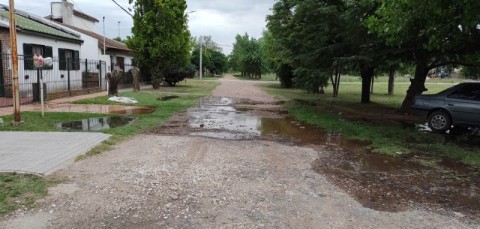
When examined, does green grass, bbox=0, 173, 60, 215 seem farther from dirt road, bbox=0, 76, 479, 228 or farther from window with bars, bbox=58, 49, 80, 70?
window with bars, bbox=58, 49, 80, 70

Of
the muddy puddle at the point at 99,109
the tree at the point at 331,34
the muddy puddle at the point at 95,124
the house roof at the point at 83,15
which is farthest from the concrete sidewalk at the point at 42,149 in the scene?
the house roof at the point at 83,15

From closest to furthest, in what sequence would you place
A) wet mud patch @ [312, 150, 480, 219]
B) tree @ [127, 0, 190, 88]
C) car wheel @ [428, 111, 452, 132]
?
1. wet mud patch @ [312, 150, 480, 219]
2. car wheel @ [428, 111, 452, 132]
3. tree @ [127, 0, 190, 88]

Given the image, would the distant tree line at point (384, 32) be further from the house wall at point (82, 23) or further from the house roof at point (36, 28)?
the house wall at point (82, 23)

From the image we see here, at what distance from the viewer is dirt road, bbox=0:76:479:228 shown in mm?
4586

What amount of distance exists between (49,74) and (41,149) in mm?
13611

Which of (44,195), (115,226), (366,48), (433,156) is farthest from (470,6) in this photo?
(44,195)

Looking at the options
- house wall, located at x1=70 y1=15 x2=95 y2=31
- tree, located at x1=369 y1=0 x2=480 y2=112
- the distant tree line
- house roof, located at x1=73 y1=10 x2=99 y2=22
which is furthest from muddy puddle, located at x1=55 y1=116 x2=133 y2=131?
house roof, located at x1=73 y1=10 x2=99 y2=22

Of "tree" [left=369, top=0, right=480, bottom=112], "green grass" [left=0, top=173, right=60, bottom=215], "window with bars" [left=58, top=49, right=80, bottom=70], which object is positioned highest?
"tree" [left=369, top=0, right=480, bottom=112]

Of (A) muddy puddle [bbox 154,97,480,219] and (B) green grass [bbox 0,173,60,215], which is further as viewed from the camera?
(A) muddy puddle [bbox 154,97,480,219]

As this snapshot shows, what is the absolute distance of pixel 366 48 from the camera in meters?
14.7

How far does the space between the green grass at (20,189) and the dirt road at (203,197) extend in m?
0.17

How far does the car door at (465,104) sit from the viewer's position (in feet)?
35.2

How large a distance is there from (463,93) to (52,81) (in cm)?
1816

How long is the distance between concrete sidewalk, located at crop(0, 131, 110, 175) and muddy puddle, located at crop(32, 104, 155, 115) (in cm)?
496
